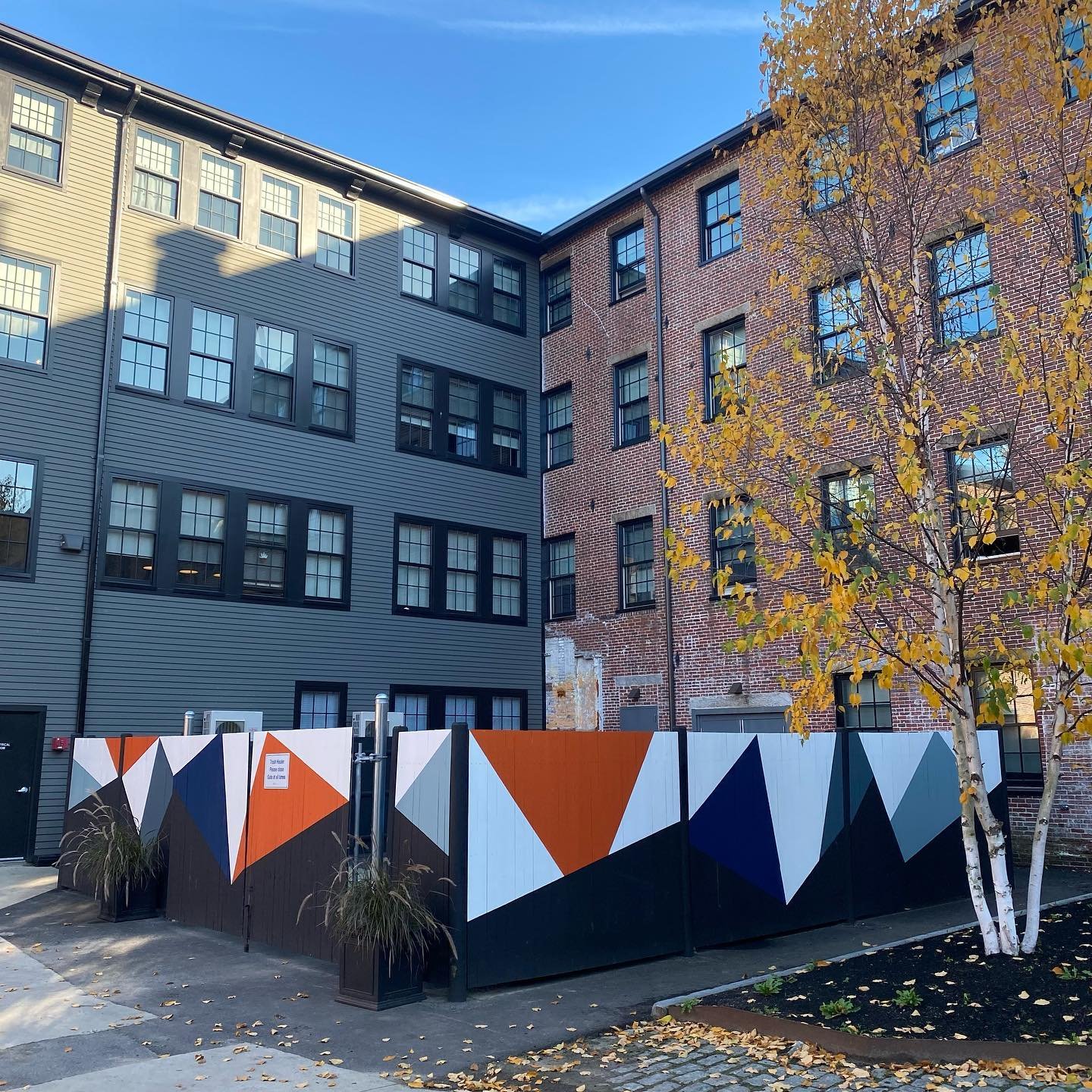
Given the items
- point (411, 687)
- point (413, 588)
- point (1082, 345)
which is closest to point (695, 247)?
point (413, 588)

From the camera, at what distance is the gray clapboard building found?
16641mm

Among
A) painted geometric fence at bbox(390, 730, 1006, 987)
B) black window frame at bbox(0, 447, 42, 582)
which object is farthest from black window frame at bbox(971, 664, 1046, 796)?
black window frame at bbox(0, 447, 42, 582)

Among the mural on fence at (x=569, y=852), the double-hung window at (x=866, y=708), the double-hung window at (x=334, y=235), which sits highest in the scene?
the double-hung window at (x=334, y=235)

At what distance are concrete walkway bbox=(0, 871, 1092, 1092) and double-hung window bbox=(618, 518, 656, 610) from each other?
10420 mm

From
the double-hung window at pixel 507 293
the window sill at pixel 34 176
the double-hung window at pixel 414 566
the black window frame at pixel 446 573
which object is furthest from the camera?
the double-hung window at pixel 507 293

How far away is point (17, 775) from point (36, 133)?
1026cm

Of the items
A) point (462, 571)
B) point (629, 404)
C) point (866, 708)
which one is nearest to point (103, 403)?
point (462, 571)

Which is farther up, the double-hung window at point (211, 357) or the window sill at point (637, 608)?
the double-hung window at point (211, 357)

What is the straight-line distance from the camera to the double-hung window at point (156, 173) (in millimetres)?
18438

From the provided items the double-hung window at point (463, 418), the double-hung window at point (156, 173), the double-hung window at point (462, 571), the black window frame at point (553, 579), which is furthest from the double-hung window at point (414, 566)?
the double-hung window at point (156, 173)

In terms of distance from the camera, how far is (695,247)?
2098cm

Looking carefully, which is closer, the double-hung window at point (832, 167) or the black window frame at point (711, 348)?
the double-hung window at point (832, 167)

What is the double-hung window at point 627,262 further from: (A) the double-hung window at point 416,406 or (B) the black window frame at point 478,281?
(A) the double-hung window at point 416,406

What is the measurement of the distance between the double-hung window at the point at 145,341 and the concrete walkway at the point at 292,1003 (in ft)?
31.4
